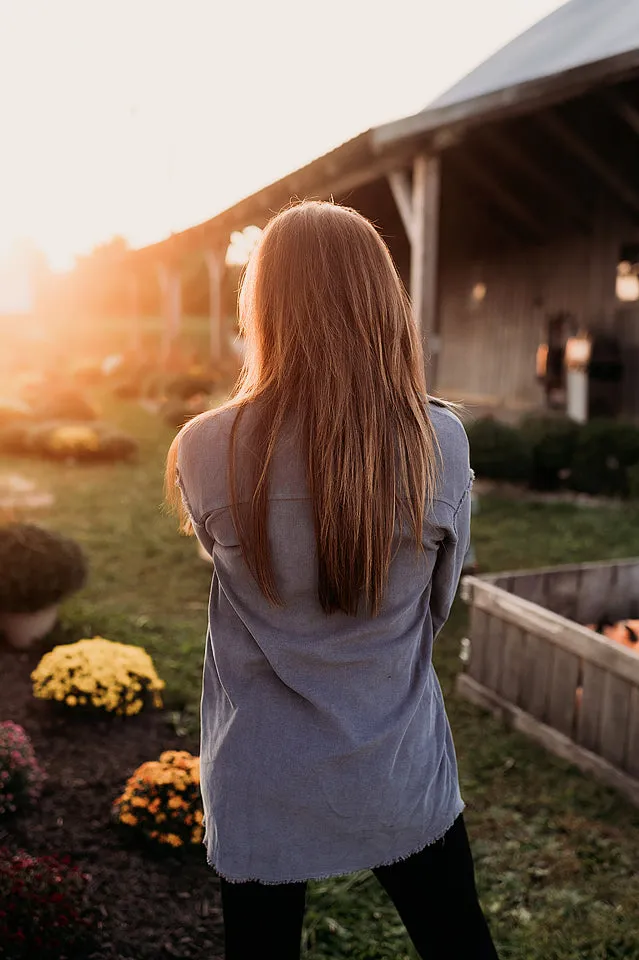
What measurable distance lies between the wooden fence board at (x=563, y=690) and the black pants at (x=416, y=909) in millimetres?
2612

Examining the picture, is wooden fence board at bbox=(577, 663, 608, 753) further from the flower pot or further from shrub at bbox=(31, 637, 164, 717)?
the flower pot

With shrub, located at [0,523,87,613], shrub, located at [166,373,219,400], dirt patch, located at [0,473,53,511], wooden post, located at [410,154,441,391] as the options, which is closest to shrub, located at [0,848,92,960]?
shrub, located at [0,523,87,613]

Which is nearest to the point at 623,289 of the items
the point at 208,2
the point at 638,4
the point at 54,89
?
the point at 638,4

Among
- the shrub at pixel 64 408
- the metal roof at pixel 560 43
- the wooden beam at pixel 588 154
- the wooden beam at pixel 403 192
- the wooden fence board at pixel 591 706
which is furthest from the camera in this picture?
the shrub at pixel 64 408

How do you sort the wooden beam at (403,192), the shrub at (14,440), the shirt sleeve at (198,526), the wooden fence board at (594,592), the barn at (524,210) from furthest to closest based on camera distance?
the shrub at (14,440), the wooden beam at (403,192), the barn at (524,210), the wooden fence board at (594,592), the shirt sleeve at (198,526)

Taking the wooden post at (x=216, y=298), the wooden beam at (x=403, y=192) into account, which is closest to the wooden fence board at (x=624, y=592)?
the wooden beam at (x=403, y=192)

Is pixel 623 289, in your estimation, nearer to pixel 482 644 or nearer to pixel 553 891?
pixel 482 644

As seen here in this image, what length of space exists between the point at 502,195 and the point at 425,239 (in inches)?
225

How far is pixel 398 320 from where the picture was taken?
1600mm

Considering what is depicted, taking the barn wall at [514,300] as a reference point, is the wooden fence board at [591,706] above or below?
below

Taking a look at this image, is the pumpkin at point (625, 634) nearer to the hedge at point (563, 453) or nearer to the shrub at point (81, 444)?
the hedge at point (563, 453)

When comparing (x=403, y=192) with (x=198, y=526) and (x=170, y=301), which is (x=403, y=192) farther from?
(x=170, y=301)

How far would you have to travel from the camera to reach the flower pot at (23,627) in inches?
219

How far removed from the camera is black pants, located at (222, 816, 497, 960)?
1.69 m
